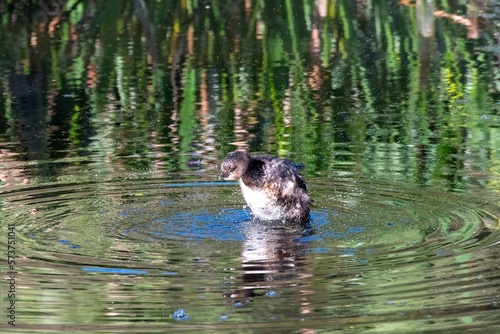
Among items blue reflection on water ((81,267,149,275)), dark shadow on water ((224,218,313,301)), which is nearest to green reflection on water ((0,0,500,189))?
dark shadow on water ((224,218,313,301))

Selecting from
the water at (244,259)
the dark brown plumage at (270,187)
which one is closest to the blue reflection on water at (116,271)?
the water at (244,259)

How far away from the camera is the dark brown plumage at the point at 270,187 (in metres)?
8.69

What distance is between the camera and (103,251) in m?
7.79

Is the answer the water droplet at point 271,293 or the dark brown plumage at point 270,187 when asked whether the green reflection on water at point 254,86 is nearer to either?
the dark brown plumage at point 270,187

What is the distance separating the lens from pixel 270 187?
8859 mm

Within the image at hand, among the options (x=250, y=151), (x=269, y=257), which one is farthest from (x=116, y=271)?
(x=250, y=151)

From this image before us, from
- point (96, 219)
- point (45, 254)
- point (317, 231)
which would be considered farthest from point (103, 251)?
point (317, 231)

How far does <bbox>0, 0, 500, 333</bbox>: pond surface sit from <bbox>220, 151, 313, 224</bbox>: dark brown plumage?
0.42 ft

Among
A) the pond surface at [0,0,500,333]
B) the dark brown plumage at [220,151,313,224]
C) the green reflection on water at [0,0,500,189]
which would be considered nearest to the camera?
the pond surface at [0,0,500,333]

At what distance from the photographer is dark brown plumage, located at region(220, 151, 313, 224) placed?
8688 mm

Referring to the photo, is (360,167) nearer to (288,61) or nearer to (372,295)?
(372,295)

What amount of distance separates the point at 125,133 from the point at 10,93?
114 inches

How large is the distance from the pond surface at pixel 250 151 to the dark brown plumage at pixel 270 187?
0.42 feet

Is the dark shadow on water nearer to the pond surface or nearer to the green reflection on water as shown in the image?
the pond surface
